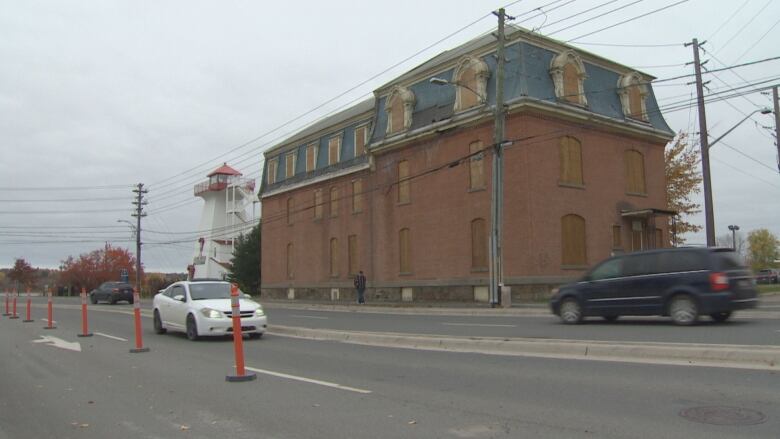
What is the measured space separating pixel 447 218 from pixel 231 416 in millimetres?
25045

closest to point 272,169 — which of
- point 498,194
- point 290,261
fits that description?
point 290,261

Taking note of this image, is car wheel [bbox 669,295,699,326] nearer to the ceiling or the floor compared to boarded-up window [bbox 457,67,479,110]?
nearer to the floor

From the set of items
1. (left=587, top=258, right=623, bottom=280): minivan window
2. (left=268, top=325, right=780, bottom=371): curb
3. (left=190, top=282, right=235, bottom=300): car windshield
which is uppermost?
(left=587, top=258, right=623, bottom=280): minivan window

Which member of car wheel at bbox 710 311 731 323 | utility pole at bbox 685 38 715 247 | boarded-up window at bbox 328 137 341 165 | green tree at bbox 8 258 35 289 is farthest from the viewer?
green tree at bbox 8 258 35 289

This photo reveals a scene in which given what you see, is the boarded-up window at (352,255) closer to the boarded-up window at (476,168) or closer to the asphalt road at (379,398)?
the boarded-up window at (476,168)

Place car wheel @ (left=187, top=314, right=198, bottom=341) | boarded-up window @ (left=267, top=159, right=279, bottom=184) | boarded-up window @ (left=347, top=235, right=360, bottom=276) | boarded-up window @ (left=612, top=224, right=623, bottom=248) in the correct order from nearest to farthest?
car wheel @ (left=187, top=314, right=198, bottom=341), boarded-up window @ (left=612, top=224, right=623, bottom=248), boarded-up window @ (left=347, top=235, right=360, bottom=276), boarded-up window @ (left=267, top=159, right=279, bottom=184)

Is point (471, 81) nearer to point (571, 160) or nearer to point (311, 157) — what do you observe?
point (571, 160)

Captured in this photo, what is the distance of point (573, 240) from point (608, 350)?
19593 mm

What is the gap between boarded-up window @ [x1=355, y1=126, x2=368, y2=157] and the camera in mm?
37312

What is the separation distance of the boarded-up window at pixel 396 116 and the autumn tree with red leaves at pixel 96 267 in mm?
57837

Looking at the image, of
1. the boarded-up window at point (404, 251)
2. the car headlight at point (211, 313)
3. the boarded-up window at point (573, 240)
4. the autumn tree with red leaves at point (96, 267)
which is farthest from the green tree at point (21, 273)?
the car headlight at point (211, 313)

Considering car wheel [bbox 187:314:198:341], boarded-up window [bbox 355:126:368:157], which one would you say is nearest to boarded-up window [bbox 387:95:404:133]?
boarded-up window [bbox 355:126:368:157]

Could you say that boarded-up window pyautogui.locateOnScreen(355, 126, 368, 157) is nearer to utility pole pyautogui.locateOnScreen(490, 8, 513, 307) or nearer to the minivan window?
utility pole pyautogui.locateOnScreen(490, 8, 513, 307)

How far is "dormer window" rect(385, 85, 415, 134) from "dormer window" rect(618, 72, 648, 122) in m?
10.7
